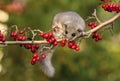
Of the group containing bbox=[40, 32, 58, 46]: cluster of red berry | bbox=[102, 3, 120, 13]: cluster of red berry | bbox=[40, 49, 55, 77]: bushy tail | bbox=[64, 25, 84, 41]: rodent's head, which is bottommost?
bbox=[40, 49, 55, 77]: bushy tail

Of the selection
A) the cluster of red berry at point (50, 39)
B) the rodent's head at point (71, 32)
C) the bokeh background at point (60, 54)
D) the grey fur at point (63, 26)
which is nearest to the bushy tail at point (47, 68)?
the grey fur at point (63, 26)

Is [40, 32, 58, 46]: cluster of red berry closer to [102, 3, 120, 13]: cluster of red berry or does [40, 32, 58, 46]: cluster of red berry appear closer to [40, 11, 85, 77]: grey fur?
[40, 11, 85, 77]: grey fur

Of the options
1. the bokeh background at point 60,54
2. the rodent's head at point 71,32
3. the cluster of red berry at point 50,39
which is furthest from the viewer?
the bokeh background at point 60,54

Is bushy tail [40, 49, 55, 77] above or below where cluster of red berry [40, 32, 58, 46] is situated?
below

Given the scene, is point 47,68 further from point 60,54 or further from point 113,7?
point 60,54

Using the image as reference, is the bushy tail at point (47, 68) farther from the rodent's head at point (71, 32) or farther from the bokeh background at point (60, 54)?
the bokeh background at point (60, 54)

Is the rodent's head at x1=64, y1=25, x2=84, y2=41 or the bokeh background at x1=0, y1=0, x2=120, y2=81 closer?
the rodent's head at x1=64, y1=25, x2=84, y2=41

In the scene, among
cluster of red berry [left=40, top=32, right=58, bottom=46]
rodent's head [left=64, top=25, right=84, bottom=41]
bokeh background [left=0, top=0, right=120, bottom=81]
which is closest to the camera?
cluster of red berry [left=40, top=32, right=58, bottom=46]

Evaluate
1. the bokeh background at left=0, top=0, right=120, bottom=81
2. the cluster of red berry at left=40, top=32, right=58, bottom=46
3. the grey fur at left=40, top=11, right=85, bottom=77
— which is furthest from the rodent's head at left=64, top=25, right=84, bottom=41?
the bokeh background at left=0, top=0, right=120, bottom=81

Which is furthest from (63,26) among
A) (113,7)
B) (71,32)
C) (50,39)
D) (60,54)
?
(60,54)
